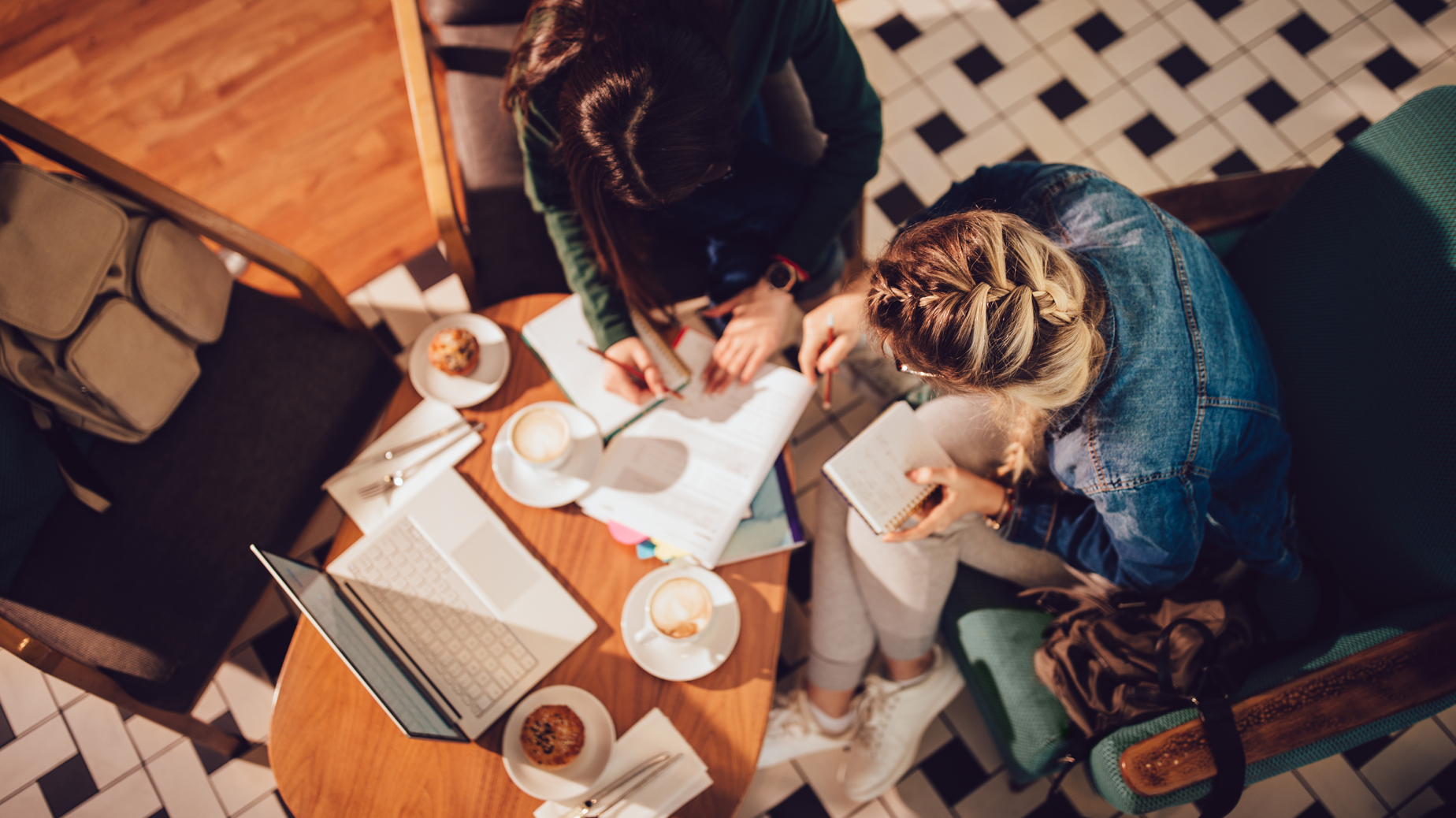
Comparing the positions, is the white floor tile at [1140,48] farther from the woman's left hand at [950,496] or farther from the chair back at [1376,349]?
the woman's left hand at [950,496]

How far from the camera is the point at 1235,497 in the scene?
1.17 m

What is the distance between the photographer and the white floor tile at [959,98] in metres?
2.44

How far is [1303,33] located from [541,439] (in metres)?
3.11

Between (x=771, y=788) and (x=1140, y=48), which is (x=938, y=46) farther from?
(x=771, y=788)

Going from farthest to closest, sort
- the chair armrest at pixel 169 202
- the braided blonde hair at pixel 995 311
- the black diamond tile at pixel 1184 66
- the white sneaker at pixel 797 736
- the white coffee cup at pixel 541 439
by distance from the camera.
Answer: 1. the black diamond tile at pixel 1184 66
2. the white sneaker at pixel 797 736
3. the chair armrest at pixel 169 202
4. the white coffee cup at pixel 541 439
5. the braided blonde hair at pixel 995 311

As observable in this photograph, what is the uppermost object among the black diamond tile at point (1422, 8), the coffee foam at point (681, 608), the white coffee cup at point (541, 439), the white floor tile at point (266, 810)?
the white coffee cup at point (541, 439)

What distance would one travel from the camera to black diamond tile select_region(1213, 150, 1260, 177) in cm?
235

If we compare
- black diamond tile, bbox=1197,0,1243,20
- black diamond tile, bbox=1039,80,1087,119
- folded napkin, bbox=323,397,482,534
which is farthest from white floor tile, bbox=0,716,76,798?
black diamond tile, bbox=1197,0,1243,20

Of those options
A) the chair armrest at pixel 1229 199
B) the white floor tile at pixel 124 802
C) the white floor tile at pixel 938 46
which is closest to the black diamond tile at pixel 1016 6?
the white floor tile at pixel 938 46

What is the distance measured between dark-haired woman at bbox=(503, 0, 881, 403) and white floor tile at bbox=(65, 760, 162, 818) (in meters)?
1.79

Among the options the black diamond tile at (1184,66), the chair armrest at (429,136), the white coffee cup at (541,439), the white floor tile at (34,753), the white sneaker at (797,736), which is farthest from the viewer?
the black diamond tile at (1184,66)

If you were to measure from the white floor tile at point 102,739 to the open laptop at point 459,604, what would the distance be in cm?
130

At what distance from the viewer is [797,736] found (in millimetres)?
1719

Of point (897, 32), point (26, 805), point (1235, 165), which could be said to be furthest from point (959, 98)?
point (26, 805)
